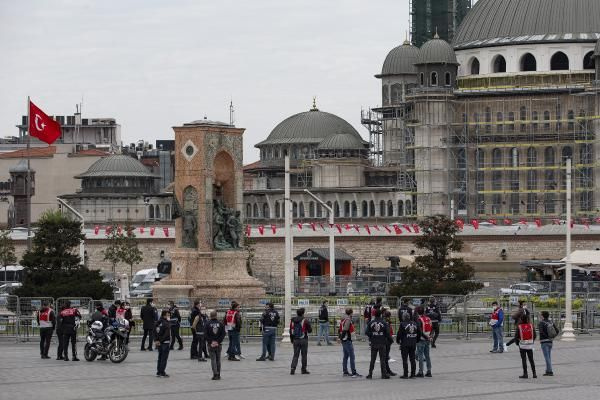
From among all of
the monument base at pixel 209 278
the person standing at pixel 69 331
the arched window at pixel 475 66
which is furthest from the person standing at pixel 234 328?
the arched window at pixel 475 66

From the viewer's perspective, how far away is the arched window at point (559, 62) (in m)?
127

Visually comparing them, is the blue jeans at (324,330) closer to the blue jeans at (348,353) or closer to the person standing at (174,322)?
the person standing at (174,322)

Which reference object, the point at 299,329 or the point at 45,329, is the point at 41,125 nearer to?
the point at 45,329

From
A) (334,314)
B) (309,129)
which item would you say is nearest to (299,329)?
(334,314)

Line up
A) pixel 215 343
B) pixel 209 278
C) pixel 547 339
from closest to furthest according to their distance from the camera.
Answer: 1. pixel 215 343
2. pixel 547 339
3. pixel 209 278

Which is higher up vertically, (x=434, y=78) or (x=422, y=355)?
(x=434, y=78)

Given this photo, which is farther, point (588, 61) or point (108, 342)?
point (588, 61)

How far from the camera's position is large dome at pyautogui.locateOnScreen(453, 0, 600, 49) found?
127875 millimetres

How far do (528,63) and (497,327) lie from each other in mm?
85405

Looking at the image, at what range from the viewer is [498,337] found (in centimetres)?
4484

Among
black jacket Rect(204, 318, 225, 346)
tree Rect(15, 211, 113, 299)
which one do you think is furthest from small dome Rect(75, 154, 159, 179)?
black jacket Rect(204, 318, 225, 346)

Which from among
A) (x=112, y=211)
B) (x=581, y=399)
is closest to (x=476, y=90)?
(x=112, y=211)

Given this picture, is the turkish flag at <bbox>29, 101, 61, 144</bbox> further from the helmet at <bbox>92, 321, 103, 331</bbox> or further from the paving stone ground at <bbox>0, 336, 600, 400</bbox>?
the helmet at <bbox>92, 321, 103, 331</bbox>

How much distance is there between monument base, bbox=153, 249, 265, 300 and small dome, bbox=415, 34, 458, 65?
69.7 meters
